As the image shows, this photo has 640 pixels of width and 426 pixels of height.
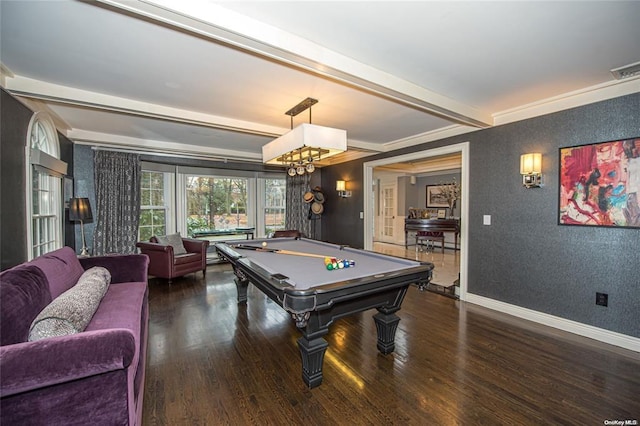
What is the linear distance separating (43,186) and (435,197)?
27.8 ft

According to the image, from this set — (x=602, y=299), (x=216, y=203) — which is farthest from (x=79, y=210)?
(x=602, y=299)

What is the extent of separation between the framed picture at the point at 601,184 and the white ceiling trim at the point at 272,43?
162cm

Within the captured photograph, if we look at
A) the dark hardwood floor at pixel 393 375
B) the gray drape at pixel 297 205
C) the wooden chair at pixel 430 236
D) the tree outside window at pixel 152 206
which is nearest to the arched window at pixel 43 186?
the tree outside window at pixel 152 206

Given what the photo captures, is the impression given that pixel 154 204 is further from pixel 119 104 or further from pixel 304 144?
pixel 304 144

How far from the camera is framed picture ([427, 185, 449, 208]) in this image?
788 cm

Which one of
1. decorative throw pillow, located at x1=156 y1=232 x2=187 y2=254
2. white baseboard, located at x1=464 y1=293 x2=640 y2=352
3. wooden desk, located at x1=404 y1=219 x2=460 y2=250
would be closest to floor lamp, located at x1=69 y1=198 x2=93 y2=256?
decorative throw pillow, located at x1=156 y1=232 x2=187 y2=254

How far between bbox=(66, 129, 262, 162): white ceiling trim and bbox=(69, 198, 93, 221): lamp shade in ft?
3.76

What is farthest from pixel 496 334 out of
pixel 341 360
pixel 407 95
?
pixel 407 95

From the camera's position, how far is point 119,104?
9.37 feet

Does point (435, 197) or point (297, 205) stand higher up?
point (435, 197)

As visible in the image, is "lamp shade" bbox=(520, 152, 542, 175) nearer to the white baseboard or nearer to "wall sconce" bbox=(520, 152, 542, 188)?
"wall sconce" bbox=(520, 152, 542, 188)

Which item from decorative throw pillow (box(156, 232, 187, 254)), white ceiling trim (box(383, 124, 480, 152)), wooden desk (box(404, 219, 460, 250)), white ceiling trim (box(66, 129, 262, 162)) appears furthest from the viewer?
wooden desk (box(404, 219, 460, 250))

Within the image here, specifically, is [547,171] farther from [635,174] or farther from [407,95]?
[407,95]

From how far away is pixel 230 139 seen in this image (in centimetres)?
459
